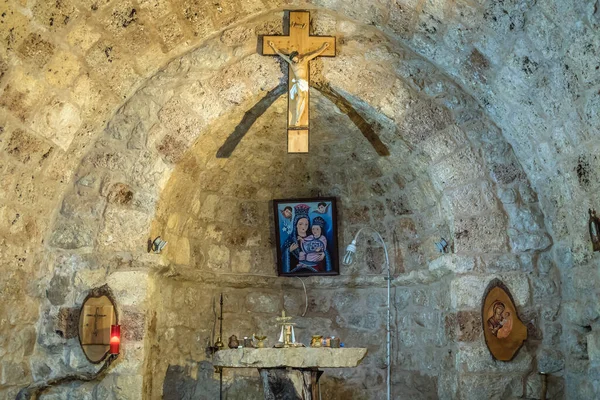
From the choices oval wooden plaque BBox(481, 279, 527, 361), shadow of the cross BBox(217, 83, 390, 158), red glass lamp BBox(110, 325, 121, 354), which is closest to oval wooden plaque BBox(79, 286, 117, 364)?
red glass lamp BBox(110, 325, 121, 354)

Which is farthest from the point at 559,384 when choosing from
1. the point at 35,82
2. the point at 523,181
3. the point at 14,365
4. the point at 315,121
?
the point at 35,82

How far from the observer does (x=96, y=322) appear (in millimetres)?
4656

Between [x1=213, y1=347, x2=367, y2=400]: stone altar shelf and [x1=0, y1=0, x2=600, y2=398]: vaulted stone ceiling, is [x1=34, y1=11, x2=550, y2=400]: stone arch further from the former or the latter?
[x1=213, y1=347, x2=367, y2=400]: stone altar shelf

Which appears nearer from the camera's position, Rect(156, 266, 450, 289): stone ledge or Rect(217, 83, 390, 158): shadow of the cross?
Rect(217, 83, 390, 158): shadow of the cross

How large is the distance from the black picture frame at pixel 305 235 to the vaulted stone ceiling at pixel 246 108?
2.90ft

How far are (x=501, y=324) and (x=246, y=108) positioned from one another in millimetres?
2257

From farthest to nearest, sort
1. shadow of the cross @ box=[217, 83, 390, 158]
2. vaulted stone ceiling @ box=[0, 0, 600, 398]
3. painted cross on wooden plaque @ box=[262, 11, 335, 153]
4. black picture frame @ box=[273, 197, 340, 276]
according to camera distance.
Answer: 1. black picture frame @ box=[273, 197, 340, 276]
2. shadow of the cross @ box=[217, 83, 390, 158]
3. painted cross on wooden plaque @ box=[262, 11, 335, 153]
4. vaulted stone ceiling @ box=[0, 0, 600, 398]

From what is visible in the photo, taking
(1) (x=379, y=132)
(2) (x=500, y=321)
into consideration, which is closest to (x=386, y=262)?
(1) (x=379, y=132)

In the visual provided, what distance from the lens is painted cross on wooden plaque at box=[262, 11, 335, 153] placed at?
482cm

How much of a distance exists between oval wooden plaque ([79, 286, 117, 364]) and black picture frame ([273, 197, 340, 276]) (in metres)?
1.58

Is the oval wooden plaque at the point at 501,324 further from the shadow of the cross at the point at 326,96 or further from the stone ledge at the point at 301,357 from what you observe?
the shadow of the cross at the point at 326,96

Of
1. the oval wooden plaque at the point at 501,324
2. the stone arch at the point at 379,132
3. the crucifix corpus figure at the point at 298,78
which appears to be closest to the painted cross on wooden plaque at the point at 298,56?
the crucifix corpus figure at the point at 298,78

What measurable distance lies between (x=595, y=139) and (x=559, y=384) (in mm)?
1595

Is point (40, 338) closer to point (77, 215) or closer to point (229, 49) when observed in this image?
point (77, 215)
